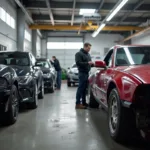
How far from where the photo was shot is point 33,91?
534cm

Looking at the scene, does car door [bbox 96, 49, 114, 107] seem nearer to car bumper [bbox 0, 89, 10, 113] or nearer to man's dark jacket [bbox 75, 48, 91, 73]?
man's dark jacket [bbox 75, 48, 91, 73]

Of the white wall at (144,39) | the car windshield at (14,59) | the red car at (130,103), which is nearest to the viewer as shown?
the red car at (130,103)

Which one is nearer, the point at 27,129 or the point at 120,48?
the point at 27,129

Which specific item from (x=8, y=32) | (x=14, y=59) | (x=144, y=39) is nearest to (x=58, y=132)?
(x=14, y=59)

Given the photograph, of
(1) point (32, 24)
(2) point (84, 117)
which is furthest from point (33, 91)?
(1) point (32, 24)

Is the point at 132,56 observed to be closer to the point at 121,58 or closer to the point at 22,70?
the point at 121,58

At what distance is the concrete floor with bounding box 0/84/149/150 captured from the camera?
2.95 meters

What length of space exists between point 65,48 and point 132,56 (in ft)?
65.9

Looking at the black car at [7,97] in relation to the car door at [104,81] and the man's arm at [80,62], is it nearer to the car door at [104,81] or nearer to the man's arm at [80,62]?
the car door at [104,81]

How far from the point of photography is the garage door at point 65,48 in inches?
931

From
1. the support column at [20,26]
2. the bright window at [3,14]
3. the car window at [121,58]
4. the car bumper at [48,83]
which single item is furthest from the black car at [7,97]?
the support column at [20,26]

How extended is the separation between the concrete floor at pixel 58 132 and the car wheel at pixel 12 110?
5.3 inches

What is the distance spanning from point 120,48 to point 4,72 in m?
1.96

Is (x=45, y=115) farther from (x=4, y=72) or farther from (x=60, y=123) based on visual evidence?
(x=4, y=72)
